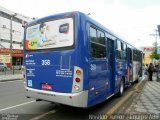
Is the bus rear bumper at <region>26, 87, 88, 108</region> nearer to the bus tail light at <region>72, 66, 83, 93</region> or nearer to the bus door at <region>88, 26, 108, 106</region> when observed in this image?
the bus tail light at <region>72, 66, 83, 93</region>

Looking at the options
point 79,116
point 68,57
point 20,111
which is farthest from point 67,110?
point 68,57

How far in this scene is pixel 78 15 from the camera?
7.14 meters

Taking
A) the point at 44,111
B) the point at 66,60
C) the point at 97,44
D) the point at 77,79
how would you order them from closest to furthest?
the point at 77,79 → the point at 66,60 → the point at 97,44 → the point at 44,111

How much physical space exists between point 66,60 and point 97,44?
1.40 metres

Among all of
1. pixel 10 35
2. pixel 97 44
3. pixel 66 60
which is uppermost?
pixel 10 35

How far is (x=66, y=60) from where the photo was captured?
7137mm

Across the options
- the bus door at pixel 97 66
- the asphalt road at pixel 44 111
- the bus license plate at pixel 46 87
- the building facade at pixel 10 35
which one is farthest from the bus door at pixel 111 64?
the building facade at pixel 10 35

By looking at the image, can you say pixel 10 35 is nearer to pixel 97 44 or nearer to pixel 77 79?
pixel 97 44

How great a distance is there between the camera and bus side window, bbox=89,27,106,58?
7.61m

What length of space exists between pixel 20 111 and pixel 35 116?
2.80 ft

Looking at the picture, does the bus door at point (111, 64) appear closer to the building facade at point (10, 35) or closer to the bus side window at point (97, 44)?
the bus side window at point (97, 44)

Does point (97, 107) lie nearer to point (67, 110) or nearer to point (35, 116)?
point (67, 110)

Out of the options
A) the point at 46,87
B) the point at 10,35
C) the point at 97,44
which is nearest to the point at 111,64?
the point at 97,44

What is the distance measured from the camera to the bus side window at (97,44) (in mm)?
7609
